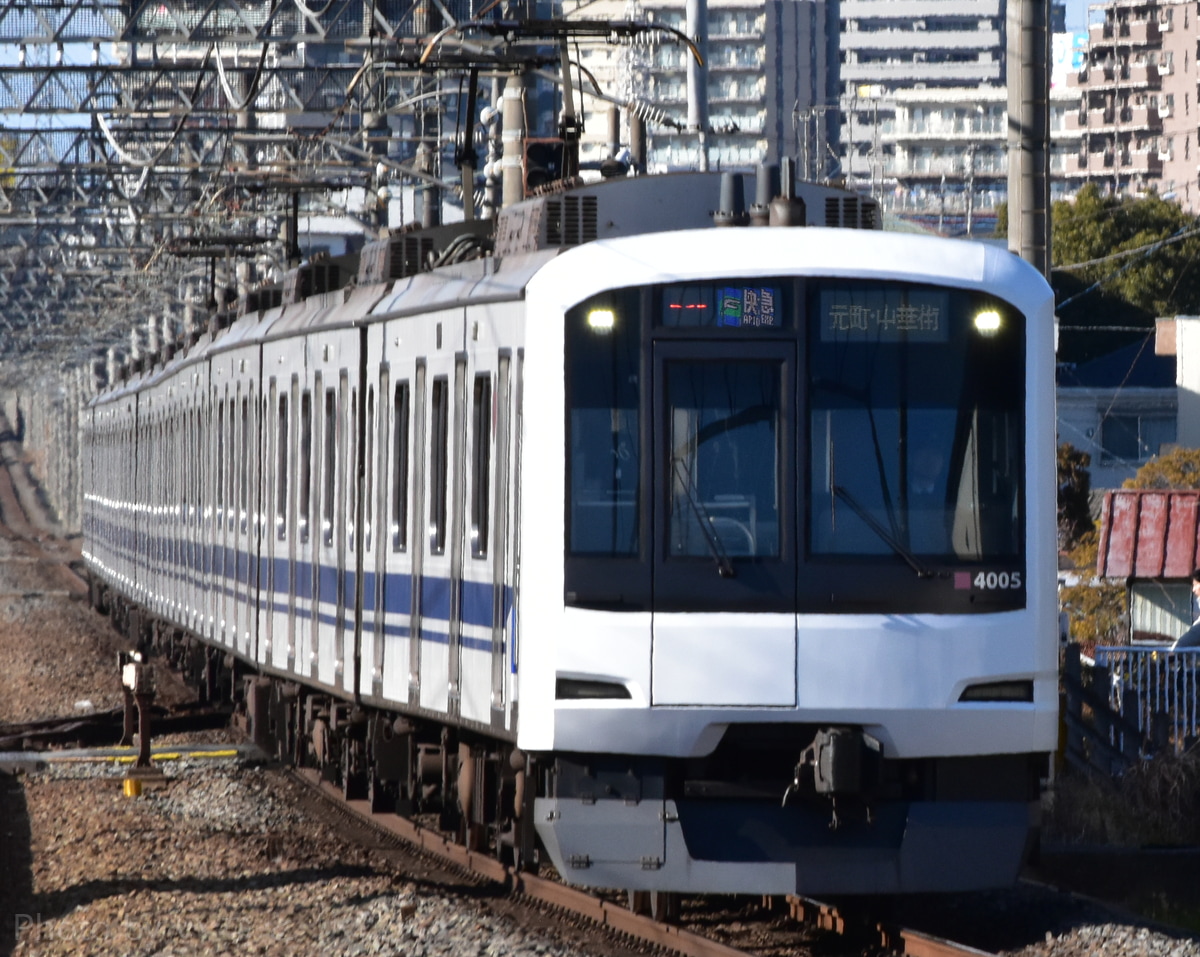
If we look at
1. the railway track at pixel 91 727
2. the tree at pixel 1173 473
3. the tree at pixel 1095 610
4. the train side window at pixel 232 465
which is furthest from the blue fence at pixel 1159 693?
the tree at pixel 1173 473

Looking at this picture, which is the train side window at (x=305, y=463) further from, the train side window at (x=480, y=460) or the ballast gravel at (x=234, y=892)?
the train side window at (x=480, y=460)

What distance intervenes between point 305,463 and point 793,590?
5.61 metres

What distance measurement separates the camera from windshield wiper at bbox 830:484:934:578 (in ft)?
26.5

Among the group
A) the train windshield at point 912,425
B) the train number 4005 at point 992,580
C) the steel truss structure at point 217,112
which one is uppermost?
the steel truss structure at point 217,112

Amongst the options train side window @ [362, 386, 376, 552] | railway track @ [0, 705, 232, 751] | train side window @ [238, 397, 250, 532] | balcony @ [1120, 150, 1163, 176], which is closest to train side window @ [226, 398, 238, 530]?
train side window @ [238, 397, 250, 532]

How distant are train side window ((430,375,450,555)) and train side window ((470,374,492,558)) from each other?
47 centimetres

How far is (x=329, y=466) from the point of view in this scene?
12406mm

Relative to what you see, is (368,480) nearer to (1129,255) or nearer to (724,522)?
(724,522)

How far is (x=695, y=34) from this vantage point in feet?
114

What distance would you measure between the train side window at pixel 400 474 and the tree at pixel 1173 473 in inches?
882

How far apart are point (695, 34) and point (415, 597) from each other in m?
25.5

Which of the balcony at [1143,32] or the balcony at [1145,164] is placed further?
the balcony at [1143,32]

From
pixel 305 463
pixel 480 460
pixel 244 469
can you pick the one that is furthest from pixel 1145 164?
pixel 480 460

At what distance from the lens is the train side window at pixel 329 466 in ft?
40.4
